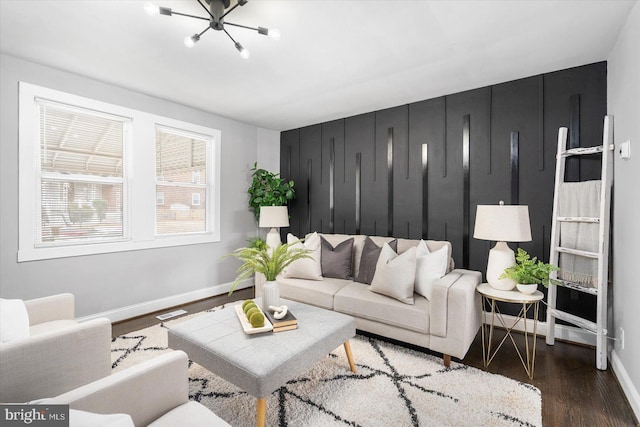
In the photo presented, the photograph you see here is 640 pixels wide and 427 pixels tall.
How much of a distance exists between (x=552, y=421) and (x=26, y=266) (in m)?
4.18

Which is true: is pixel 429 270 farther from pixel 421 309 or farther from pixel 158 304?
pixel 158 304

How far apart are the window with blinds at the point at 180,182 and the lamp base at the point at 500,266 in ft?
11.5

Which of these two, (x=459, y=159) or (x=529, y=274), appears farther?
(x=459, y=159)

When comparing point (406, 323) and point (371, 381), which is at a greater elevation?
point (406, 323)

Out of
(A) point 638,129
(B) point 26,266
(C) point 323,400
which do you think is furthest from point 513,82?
(B) point 26,266

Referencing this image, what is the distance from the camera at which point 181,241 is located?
394 centimetres

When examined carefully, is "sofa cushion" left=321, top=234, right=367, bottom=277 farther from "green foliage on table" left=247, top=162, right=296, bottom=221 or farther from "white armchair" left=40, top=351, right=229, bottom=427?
"white armchair" left=40, top=351, right=229, bottom=427

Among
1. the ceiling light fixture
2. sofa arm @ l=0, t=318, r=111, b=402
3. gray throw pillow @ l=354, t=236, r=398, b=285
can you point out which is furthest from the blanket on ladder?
sofa arm @ l=0, t=318, r=111, b=402

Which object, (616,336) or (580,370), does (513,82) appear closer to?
(616,336)

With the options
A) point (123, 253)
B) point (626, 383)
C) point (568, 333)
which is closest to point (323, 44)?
point (123, 253)

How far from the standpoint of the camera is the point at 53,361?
1486mm

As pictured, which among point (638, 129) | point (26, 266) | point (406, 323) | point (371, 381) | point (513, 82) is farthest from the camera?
point (513, 82)
